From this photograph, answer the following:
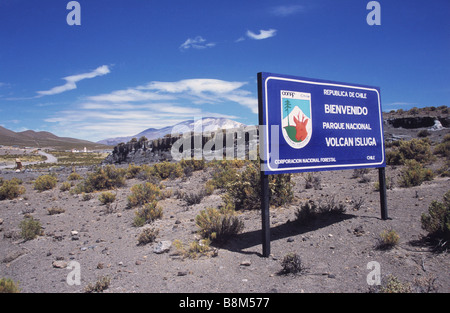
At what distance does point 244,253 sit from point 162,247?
1.69 meters

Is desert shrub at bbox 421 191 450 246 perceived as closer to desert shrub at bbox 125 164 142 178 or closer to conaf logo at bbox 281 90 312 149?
conaf logo at bbox 281 90 312 149

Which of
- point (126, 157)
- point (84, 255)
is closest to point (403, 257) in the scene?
point (84, 255)

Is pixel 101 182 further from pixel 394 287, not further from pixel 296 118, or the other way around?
pixel 394 287

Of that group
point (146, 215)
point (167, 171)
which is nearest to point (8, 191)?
point (167, 171)

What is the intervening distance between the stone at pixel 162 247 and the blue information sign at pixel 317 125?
8.65 feet

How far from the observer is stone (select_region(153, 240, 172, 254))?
559 centimetres

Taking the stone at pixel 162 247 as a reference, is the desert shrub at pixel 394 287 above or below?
above

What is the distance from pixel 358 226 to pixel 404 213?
1556 millimetres

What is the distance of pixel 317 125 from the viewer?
589 centimetres

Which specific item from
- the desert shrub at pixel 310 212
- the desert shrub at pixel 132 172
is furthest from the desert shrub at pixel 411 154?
the desert shrub at pixel 132 172

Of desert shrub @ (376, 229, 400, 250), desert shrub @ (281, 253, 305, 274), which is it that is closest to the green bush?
desert shrub @ (281, 253, 305, 274)

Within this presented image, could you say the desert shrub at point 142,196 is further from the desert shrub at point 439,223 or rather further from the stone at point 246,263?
the desert shrub at point 439,223

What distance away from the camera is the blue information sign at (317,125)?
514cm
